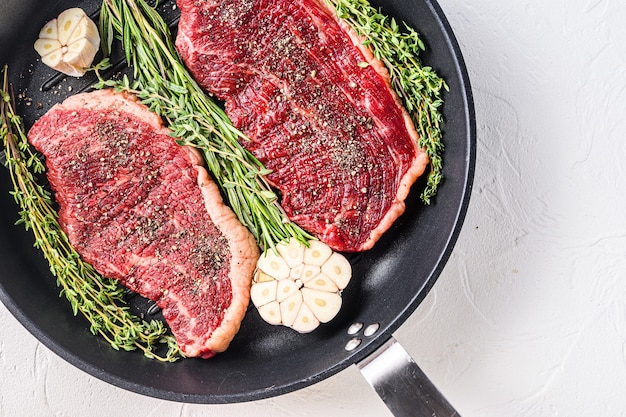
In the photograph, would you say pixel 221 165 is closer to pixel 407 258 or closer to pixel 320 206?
pixel 320 206

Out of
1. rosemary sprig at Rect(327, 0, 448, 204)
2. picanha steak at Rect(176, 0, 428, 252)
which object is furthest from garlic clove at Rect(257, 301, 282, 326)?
rosemary sprig at Rect(327, 0, 448, 204)

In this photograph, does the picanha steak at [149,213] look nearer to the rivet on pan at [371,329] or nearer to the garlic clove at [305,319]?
the garlic clove at [305,319]

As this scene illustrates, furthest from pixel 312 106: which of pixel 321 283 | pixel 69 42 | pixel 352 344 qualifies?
pixel 69 42

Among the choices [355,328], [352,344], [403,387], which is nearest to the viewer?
[403,387]

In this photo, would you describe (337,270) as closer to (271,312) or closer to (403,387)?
(271,312)

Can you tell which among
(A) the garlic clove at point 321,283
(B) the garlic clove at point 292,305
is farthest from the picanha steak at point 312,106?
(B) the garlic clove at point 292,305

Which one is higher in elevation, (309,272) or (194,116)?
(194,116)

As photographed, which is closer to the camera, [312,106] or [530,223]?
[312,106]

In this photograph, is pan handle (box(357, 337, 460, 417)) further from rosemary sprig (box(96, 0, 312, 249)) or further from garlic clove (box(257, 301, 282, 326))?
rosemary sprig (box(96, 0, 312, 249))
